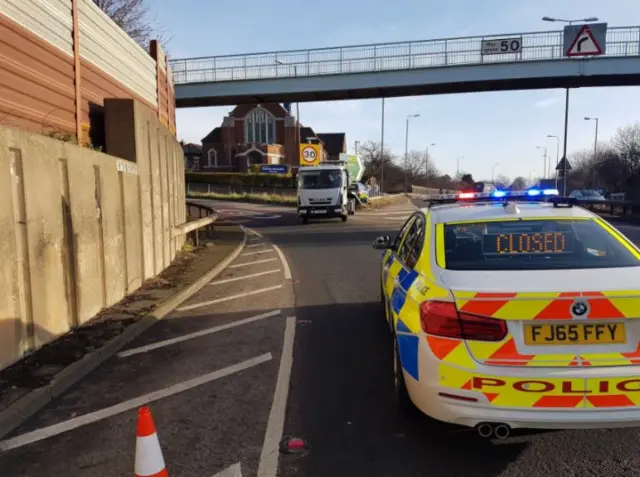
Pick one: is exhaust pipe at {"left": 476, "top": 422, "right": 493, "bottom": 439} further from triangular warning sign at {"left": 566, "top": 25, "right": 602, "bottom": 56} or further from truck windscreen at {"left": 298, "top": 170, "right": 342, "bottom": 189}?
truck windscreen at {"left": 298, "top": 170, "right": 342, "bottom": 189}

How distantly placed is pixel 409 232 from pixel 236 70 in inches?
939

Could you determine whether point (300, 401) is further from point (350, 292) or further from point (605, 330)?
point (350, 292)

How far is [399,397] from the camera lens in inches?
158

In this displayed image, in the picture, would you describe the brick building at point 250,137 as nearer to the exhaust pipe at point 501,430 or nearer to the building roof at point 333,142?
the building roof at point 333,142

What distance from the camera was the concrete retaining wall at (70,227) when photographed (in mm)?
5125

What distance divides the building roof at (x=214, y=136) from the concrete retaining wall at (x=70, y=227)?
73.8 meters

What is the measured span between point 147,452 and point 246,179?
59996mm

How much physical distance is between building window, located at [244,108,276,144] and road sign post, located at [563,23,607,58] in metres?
58.7

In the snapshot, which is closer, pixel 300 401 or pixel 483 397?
pixel 483 397

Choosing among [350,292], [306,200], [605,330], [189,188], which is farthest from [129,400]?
[189,188]

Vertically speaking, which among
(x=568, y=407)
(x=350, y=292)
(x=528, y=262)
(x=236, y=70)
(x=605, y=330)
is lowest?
(x=350, y=292)

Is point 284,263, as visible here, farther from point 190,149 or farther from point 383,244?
point 190,149

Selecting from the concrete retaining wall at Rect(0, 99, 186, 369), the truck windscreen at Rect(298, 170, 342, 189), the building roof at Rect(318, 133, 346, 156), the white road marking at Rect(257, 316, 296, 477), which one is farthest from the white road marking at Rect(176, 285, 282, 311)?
the building roof at Rect(318, 133, 346, 156)

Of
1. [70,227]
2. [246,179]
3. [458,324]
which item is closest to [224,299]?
[70,227]
